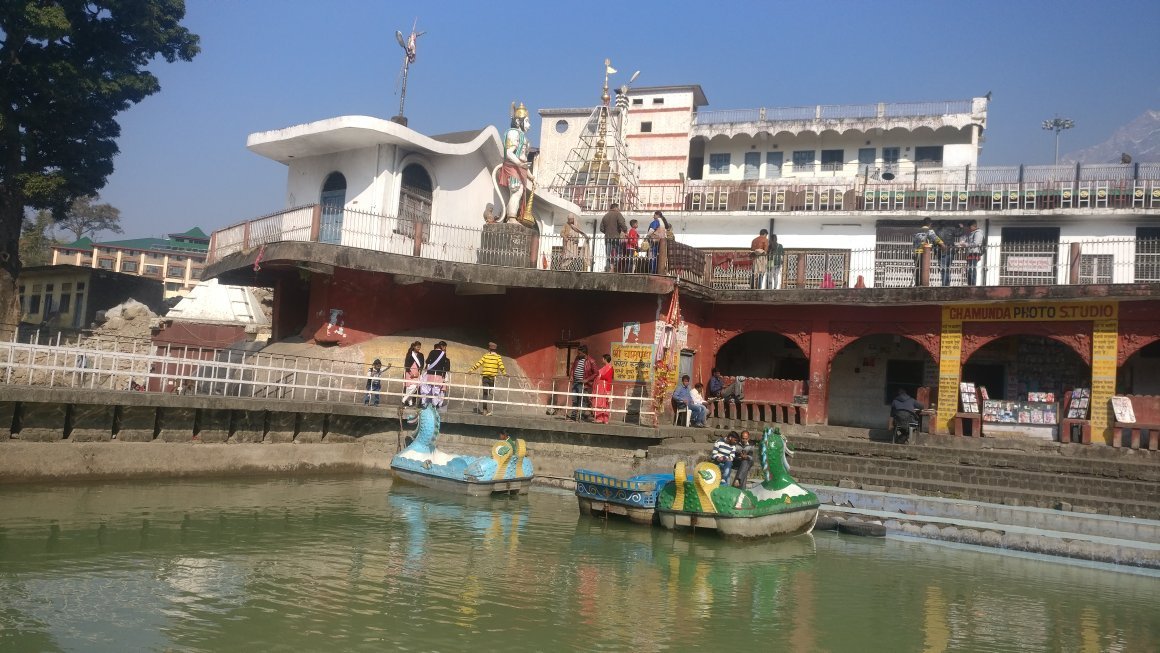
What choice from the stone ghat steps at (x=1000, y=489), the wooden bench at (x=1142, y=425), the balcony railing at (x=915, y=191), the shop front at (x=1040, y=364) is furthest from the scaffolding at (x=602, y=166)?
the wooden bench at (x=1142, y=425)

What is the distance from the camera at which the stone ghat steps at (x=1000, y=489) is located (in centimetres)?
1449

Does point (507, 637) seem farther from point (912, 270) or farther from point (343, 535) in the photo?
point (912, 270)

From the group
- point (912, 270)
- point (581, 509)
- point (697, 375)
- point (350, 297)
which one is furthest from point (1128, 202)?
point (350, 297)

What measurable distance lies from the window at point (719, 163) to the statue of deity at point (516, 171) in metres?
10.8

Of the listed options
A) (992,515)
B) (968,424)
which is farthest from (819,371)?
(992,515)

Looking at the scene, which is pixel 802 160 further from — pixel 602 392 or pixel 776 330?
pixel 602 392

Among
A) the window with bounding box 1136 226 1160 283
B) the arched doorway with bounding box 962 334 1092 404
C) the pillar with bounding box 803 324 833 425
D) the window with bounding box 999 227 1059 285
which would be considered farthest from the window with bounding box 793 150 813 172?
the pillar with bounding box 803 324 833 425

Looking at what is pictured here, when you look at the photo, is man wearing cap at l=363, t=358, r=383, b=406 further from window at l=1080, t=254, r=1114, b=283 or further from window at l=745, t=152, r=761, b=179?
window at l=745, t=152, r=761, b=179

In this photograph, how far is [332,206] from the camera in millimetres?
21250

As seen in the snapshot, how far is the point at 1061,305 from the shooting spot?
1895 centimetres

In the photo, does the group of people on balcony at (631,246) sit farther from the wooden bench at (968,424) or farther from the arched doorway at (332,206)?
the wooden bench at (968,424)

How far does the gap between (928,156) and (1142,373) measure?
448 inches

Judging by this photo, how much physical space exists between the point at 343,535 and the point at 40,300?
29.8 metres

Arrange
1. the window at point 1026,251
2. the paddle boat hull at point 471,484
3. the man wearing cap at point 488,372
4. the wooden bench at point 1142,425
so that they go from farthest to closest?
1. the window at point 1026,251
2. the man wearing cap at point 488,372
3. the wooden bench at point 1142,425
4. the paddle boat hull at point 471,484
